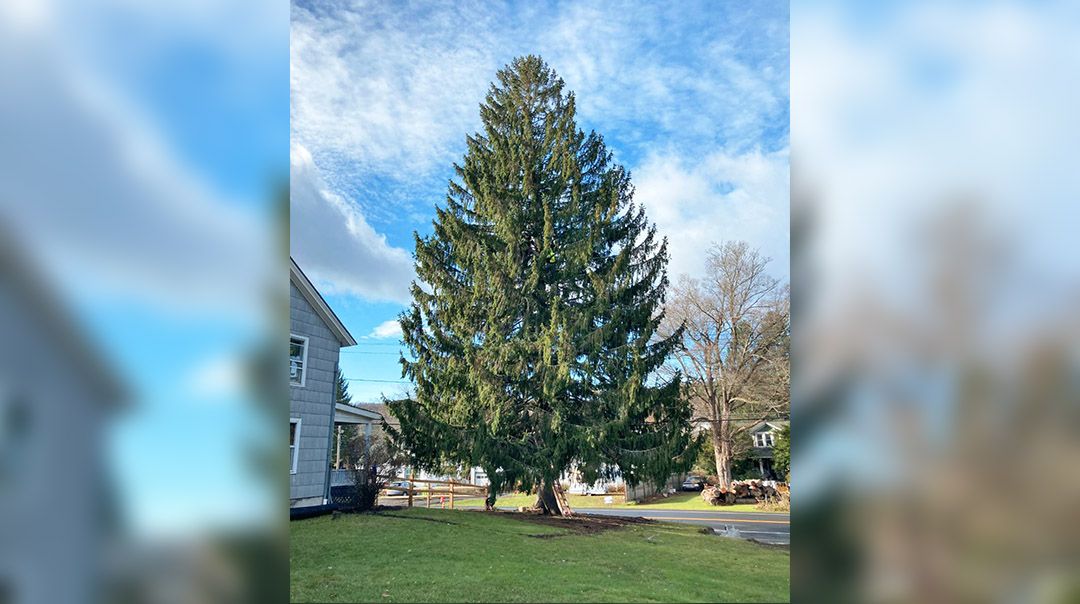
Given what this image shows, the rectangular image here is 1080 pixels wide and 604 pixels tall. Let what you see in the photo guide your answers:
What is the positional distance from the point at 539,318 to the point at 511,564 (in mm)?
5530

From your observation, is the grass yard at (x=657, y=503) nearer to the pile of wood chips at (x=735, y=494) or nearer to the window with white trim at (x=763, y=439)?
the pile of wood chips at (x=735, y=494)

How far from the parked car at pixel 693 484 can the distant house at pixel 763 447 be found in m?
2.52

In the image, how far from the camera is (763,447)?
19469mm

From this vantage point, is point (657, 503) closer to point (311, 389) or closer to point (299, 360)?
point (311, 389)

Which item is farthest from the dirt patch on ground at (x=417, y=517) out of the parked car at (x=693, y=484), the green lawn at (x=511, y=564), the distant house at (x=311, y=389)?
the parked car at (x=693, y=484)

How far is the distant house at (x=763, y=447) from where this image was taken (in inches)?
734

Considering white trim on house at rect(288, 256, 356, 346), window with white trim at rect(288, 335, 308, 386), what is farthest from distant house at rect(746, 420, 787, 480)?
window with white trim at rect(288, 335, 308, 386)

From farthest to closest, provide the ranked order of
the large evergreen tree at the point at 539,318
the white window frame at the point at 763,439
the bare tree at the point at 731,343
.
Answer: the white window frame at the point at 763,439
the bare tree at the point at 731,343
the large evergreen tree at the point at 539,318
